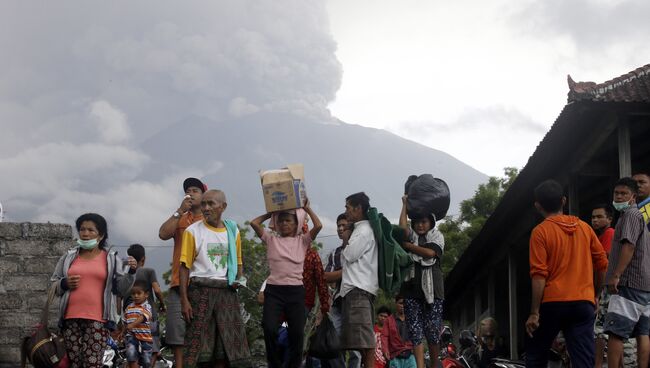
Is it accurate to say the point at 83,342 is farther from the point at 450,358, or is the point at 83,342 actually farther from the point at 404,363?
the point at 450,358

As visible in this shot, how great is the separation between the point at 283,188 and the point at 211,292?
109 cm

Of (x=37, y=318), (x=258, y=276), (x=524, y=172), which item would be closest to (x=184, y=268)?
(x=37, y=318)

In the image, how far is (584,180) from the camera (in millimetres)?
14648

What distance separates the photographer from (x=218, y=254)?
8023 millimetres

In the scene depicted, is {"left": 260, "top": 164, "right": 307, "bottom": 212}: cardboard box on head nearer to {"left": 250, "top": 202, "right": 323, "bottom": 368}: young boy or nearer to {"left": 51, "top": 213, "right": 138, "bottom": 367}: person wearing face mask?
{"left": 250, "top": 202, "right": 323, "bottom": 368}: young boy

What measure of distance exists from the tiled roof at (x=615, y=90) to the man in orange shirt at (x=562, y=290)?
11.6 feet

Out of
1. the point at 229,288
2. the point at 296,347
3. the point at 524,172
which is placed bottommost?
the point at 296,347

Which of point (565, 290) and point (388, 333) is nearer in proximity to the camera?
point (565, 290)

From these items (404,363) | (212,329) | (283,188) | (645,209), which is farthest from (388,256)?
(404,363)

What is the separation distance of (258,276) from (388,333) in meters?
31.7

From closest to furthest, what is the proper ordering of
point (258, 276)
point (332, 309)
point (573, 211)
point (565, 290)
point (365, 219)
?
point (565, 290) → point (365, 219) → point (332, 309) → point (573, 211) → point (258, 276)

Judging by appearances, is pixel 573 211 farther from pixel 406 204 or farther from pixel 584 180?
pixel 406 204

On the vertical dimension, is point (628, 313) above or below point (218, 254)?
below

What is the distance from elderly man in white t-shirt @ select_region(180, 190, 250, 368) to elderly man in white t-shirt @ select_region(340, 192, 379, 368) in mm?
921
